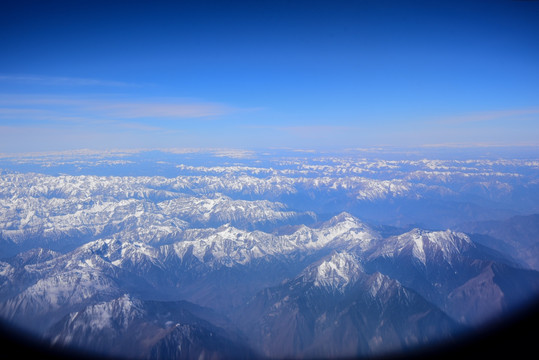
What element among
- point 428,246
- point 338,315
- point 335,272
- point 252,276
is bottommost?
point 252,276

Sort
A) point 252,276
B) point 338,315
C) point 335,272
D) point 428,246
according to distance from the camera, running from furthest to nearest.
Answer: point 252,276 → point 428,246 → point 335,272 → point 338,315

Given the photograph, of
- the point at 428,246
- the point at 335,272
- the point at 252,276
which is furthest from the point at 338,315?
the point at 252,276

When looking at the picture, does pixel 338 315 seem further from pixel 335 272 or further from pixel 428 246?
pixel 428 246

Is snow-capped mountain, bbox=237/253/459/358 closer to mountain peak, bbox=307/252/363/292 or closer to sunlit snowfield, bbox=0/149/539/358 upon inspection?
mountain peak, bbox=307/252/363/292

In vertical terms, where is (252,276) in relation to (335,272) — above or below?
below

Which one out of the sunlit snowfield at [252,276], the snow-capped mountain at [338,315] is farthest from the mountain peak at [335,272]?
the sunlit snowfield at [252,276]

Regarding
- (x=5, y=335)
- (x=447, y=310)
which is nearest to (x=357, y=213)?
(x=447, y=310)

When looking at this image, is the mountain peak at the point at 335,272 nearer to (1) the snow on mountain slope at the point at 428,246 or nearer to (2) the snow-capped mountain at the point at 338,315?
(2) the snow-capped mountain at the point at 338,315

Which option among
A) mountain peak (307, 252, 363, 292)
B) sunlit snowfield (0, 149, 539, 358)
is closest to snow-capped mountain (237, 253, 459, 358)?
mountain peak (307, 252, 363, 292)
